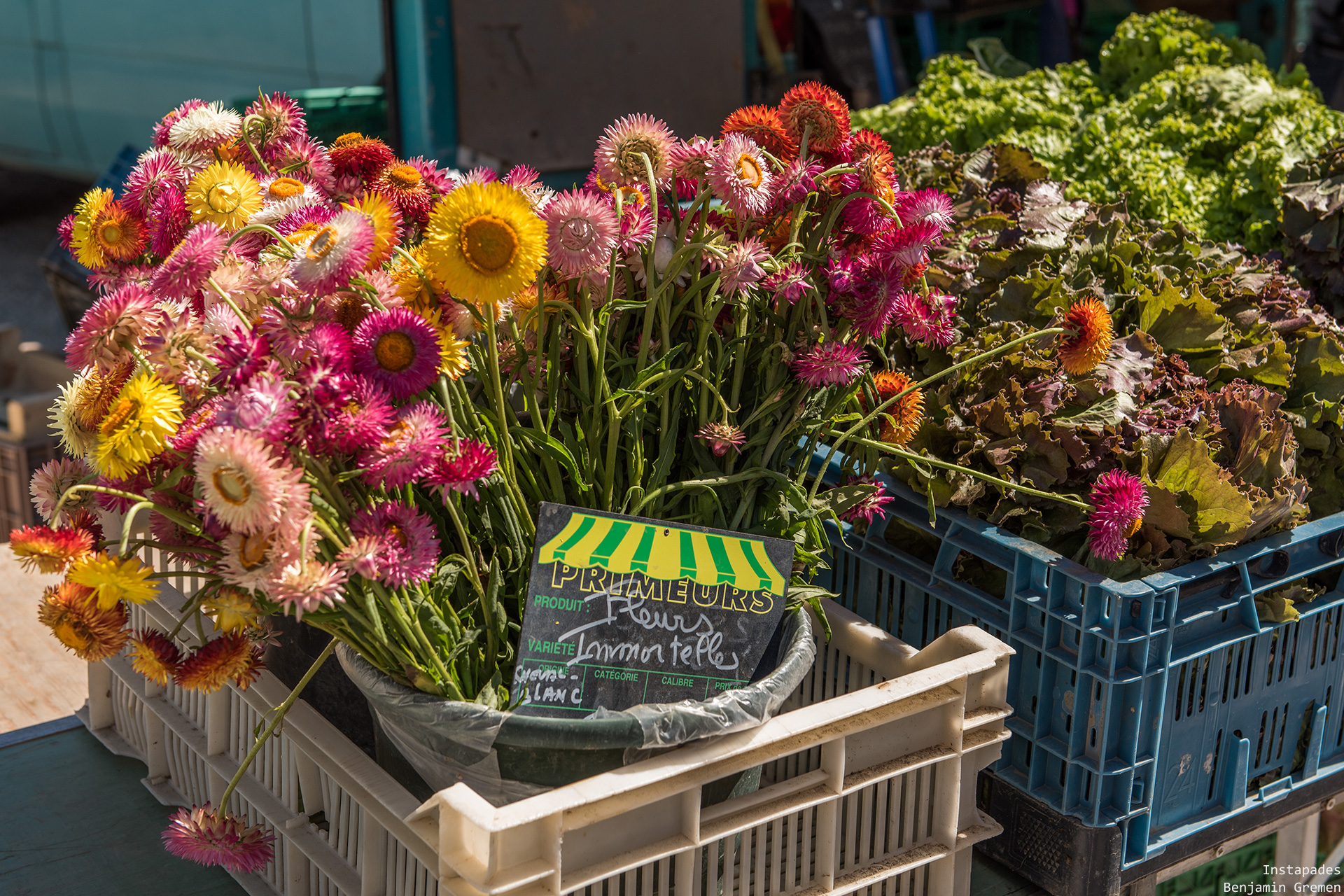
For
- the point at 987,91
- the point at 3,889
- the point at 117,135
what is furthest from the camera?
the point at 117,135

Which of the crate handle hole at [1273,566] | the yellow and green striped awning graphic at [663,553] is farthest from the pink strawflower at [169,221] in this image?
the crate handle hole at [1273,566]

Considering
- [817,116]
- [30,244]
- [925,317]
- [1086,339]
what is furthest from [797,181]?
Answer: [30,244]

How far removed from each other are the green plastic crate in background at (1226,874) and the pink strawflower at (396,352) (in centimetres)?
140

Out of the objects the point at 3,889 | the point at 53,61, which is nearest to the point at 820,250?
the point at 3,889

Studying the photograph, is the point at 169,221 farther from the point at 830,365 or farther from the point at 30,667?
the point at 30,667

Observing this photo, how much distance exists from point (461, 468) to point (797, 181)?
43 centimetres

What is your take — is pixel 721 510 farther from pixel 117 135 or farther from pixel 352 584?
pixel 117 135

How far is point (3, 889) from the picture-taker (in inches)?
51.3

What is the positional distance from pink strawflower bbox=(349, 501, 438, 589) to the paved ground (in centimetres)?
579

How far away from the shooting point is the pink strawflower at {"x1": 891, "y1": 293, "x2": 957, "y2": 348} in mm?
1171

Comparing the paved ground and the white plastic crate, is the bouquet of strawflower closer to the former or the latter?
the white plastic crate

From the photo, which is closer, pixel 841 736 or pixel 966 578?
pixel 841 736

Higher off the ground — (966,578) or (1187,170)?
(1187,170)

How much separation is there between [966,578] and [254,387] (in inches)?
36.5
